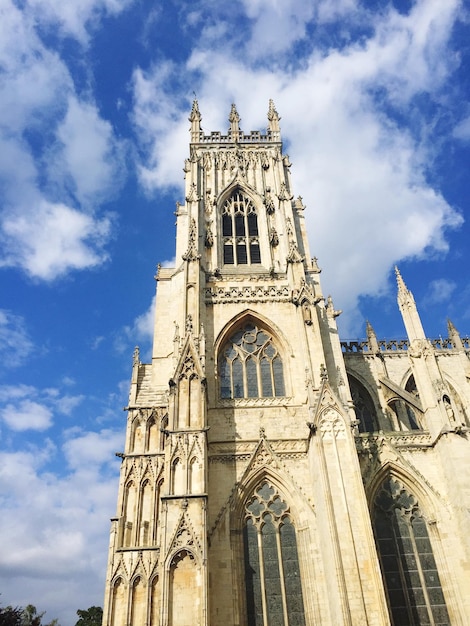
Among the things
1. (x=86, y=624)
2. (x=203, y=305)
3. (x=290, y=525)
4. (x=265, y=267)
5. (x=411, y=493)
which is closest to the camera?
(x=290, y=525)

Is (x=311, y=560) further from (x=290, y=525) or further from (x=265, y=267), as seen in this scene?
(x=265, y=267)

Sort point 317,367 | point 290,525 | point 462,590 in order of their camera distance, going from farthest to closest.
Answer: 1. point 317,367
2. point 290,525
3. point 462,590

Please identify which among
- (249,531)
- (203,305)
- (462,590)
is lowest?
(462,590)

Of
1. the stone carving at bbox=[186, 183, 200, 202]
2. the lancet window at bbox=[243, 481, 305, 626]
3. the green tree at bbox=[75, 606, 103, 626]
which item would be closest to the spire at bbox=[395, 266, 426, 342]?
the lancet window at bbox=[243, 481, 305, 626]

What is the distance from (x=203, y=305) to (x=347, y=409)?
785 cm

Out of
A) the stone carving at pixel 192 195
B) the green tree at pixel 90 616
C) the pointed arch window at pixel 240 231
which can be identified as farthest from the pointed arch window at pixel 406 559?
the green tree at pixel 90 616

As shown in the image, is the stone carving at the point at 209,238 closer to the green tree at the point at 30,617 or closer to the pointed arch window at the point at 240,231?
the pointed arch window at the point at 240,231

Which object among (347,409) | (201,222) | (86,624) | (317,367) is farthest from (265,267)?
(86,624)

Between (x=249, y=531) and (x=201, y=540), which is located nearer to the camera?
(x=201, y=540)

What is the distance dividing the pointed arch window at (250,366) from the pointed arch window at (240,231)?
495cm

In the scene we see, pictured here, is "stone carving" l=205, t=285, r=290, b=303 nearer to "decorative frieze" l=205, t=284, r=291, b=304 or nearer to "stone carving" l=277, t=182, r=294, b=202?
"decorative frieze" l=205, t=284, r=291, b=304

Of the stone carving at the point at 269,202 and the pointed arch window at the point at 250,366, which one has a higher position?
the stone carving at the point at 269,202

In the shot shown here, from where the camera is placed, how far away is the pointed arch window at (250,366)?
20125mm

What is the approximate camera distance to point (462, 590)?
15.6m
